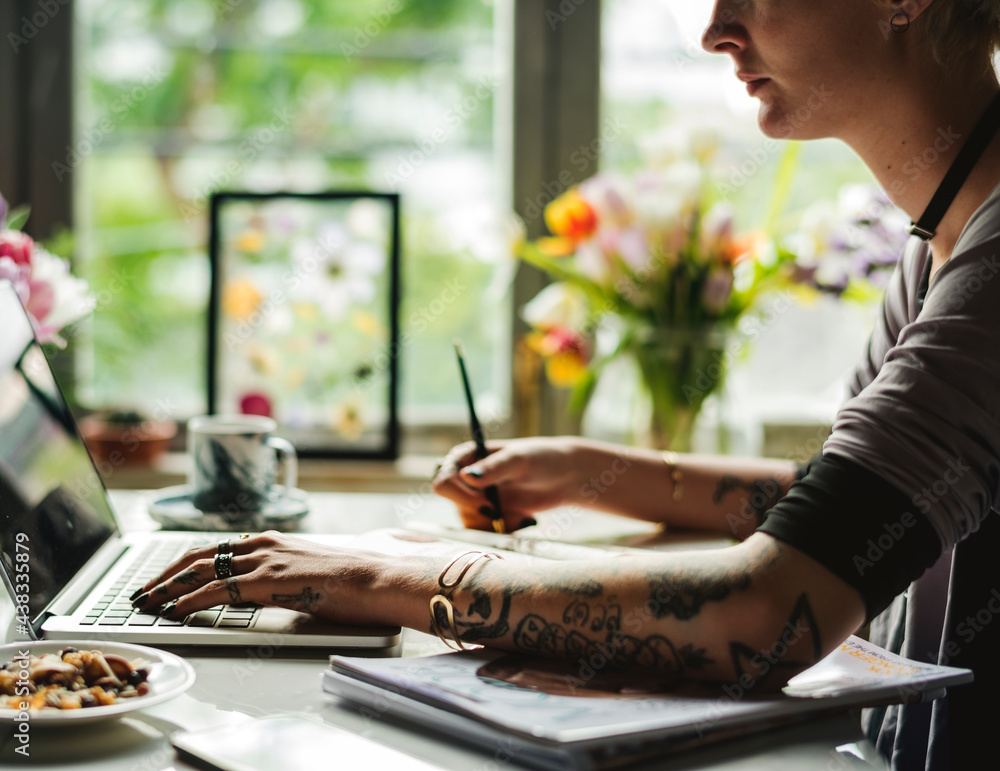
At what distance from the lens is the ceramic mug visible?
41.8 inches

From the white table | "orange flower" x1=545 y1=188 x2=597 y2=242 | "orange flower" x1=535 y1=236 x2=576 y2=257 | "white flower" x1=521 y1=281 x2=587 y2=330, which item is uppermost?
"orange flower" x1=545 y1=188 x2=597 y2=242

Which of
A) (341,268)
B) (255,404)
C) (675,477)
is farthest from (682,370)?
(255,404)

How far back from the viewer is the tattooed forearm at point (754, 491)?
1090mm

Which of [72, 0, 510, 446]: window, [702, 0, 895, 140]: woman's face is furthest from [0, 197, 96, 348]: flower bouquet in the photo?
[72, 0, 510, 446]: window

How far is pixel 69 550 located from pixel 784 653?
569 mm

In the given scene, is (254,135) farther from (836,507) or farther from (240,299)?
(836,507)

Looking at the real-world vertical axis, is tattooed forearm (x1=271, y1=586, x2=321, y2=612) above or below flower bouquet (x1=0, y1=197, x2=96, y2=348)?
below

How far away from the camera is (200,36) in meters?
1.87

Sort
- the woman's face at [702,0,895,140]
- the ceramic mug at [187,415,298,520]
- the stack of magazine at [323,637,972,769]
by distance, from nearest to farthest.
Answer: the stack of magazine at [323,637,972,769] < the woman's face at [702,0,895,140] < the ceramic mug at [187,415,298,520]

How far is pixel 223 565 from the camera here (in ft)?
2.47

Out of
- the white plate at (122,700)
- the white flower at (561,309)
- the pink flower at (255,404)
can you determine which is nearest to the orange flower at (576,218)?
the white flower at (561,309)

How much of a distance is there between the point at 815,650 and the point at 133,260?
1637mm

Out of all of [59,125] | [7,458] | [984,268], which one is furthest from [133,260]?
[984,268]

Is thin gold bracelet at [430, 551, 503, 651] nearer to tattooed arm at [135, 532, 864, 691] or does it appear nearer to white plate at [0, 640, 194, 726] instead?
tattooed arm at [135, 532, 864, 691]
